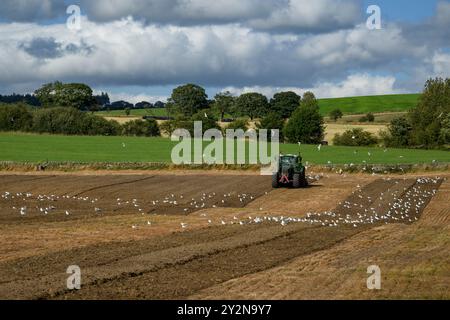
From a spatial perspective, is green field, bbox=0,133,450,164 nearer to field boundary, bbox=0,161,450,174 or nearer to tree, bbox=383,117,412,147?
field boundary, bbox=0,161,450,174

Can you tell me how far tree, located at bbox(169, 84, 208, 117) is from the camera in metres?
152

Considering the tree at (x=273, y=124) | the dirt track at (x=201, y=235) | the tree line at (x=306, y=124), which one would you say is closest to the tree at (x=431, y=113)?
the tree line at (x=306, y=124)

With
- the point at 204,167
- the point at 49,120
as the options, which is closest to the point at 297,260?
the point at 204,167

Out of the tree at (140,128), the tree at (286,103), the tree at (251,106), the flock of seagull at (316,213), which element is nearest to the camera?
the flock of seagull at (316,213)

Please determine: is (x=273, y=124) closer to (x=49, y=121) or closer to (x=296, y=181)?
(x=49, y=121)

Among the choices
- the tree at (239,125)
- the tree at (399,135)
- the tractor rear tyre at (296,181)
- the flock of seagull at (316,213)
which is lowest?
the flock of seagull at (316,213)

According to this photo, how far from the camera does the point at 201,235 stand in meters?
26.6

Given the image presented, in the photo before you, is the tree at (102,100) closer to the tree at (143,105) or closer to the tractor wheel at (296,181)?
the tree at (143,105)

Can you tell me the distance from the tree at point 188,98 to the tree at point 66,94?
16.0 metres

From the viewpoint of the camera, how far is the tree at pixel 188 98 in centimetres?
15215

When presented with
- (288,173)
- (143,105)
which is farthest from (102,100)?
(288,173)

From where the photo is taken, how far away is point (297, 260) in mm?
21625

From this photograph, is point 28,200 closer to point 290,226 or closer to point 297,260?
point 290,226
